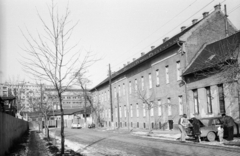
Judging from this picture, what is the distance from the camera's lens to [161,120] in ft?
102

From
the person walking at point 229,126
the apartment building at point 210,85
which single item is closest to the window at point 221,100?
the apartment building at point 210,85

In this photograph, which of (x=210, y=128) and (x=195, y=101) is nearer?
(x=210, y=128)

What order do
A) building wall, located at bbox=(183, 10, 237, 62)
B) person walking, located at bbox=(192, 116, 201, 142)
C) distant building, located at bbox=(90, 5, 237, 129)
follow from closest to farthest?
person walking, located at bbox=(192, 116, 201, 142) → distant building, located at bbox=(90, 5, 237, 129) → building wall, located at bbox=(183, 10, 237, 62)

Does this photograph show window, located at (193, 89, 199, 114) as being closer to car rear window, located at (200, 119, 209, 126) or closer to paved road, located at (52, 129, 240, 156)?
car rear window, located at (200, 119, 209, 126)

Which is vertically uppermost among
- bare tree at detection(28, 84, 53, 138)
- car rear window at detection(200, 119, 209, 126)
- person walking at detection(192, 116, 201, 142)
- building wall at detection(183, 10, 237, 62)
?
building wall at detection(183, 10, 237, 62)

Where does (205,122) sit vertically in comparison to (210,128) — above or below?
above

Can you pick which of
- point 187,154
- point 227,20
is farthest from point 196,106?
point 187,154

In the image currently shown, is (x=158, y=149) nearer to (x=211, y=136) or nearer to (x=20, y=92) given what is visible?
(x=211, y=136)

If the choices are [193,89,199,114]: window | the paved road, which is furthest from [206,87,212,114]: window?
the paved road

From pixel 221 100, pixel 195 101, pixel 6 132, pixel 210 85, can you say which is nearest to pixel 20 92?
pixel 195 101

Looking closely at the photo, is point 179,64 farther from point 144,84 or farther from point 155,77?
point 144,84

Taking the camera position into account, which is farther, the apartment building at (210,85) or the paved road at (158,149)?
the apartment building at (210,85)

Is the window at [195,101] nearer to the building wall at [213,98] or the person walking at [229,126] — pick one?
the building wall at [213,98]

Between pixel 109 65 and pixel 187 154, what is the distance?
100ft
